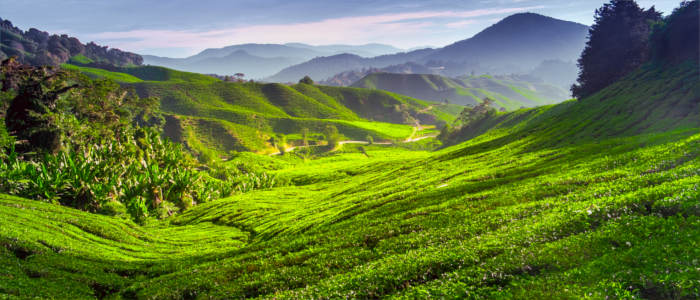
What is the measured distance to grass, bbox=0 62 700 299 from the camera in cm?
1205

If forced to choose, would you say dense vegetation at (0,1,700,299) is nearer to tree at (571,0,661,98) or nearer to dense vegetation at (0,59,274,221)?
dense vegetation at (0,59,274,221)

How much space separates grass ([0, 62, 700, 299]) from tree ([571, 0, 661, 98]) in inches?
2063

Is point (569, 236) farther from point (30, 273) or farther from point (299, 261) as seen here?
point (30, 273)

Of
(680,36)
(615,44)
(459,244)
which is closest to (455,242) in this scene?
(459,244)

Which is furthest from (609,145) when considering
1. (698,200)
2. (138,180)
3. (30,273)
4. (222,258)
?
(138,180)

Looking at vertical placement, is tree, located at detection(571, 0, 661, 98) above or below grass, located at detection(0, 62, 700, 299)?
above

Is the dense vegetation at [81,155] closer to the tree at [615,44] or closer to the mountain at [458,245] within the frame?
the mountain at [458,245]

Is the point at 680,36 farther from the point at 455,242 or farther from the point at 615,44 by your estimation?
the point at 455,242

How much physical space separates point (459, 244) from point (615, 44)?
9899cm

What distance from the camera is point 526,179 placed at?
28734mm

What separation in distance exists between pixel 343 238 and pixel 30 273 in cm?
1930

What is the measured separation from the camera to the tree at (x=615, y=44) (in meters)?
80.0

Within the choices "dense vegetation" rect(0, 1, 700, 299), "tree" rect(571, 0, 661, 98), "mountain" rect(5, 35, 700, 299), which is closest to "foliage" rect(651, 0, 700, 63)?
"tree" rect(571, 0, 661, 98)

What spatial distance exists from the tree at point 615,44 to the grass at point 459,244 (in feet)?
172
